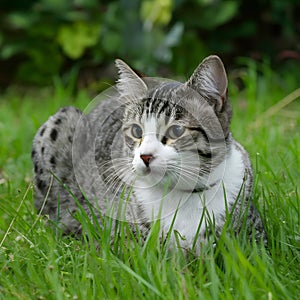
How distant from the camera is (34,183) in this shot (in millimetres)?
3754

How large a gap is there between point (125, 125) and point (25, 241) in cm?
66

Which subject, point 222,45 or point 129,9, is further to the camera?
point 222,45

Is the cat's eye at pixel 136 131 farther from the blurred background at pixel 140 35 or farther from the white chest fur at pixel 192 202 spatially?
the blurred background at pixel 140 35

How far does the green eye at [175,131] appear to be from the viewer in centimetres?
279

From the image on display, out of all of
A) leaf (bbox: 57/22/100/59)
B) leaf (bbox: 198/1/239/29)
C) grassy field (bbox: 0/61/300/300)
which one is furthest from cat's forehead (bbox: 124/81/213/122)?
leaf (bbox: 57/22/100/59)

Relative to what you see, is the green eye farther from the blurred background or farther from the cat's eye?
the blurred background

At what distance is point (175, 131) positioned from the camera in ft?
9.19

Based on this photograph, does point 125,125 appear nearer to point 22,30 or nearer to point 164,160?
point 164,160

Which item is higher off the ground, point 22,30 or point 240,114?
point 22,30

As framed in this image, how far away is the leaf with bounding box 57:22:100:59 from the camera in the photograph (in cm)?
631

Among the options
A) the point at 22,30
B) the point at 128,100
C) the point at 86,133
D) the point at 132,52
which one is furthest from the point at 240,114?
the point at 22,30

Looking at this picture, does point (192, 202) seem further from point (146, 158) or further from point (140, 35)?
point (140, 35)

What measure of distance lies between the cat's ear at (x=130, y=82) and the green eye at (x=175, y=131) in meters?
0.29

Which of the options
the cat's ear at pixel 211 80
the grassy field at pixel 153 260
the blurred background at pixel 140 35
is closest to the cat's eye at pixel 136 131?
the cat's ear at pixel 211 80
